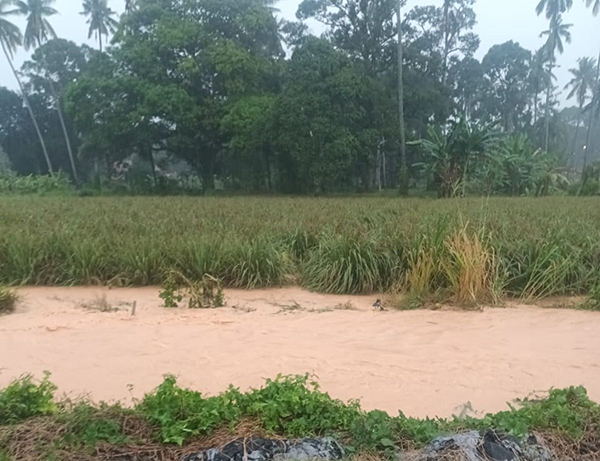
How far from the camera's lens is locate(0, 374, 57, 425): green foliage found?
2.70 m

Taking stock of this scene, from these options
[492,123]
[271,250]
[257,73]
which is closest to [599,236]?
[271,250]

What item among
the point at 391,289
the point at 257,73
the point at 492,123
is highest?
the point at 257,73

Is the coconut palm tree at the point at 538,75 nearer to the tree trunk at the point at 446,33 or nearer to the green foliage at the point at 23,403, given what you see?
the tree trunk at the point at 446,33

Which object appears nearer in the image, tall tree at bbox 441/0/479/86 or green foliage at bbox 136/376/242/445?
green foliage at bbox 136/376/242/445

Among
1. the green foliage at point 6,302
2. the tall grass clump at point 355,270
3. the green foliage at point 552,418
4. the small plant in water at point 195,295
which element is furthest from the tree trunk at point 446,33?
the green foliage at point 552,418

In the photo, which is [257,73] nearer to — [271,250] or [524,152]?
[524,152]

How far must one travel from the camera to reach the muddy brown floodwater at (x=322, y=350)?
348 cm

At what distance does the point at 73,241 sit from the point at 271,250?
2.51 metres

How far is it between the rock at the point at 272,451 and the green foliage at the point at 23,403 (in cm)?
78

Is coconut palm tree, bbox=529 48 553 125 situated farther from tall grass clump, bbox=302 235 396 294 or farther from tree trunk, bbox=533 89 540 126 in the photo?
tall grass clump, bbox=302 235 396 294

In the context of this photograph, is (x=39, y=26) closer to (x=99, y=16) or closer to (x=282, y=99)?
(x=99, y=16)

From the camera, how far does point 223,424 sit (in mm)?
2689

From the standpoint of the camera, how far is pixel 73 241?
7.11 meters

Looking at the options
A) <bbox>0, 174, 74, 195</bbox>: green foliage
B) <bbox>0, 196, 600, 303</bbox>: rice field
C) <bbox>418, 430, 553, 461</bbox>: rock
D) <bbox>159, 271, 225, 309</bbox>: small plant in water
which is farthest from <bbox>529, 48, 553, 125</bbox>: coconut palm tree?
<bbox>418, 430, 553, 461</bbox>: rock
